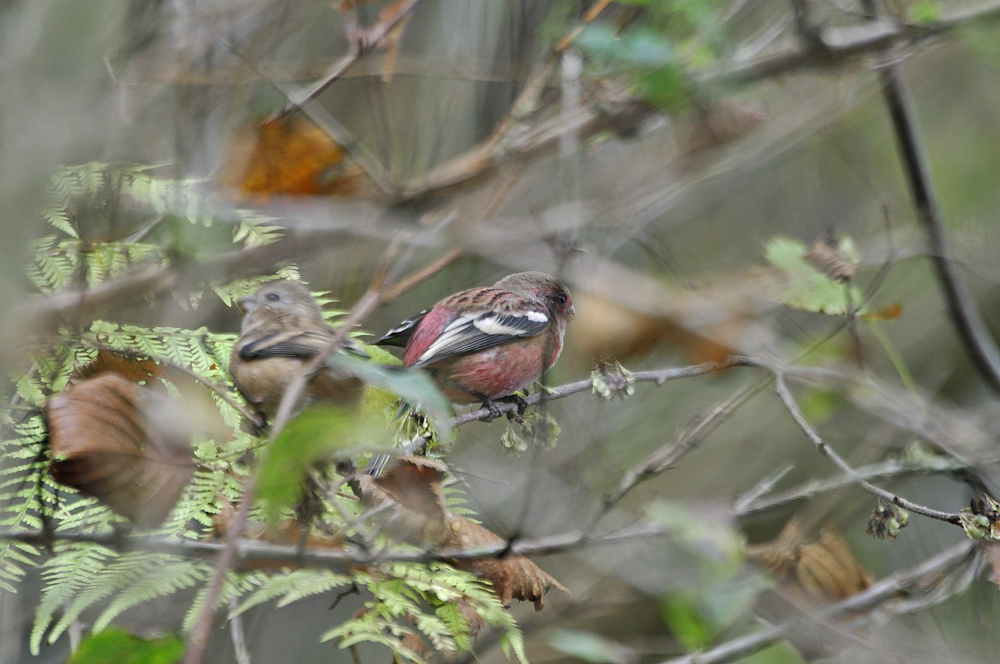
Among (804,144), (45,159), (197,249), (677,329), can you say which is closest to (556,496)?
(677,329)

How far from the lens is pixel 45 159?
233 cm

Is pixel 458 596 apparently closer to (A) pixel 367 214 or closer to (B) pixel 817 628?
(B) pixel 817 628

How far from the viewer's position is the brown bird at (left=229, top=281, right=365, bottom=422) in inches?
91.8

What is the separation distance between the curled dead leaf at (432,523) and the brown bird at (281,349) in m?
0.25

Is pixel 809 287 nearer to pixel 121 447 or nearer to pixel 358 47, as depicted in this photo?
pixel 358 47

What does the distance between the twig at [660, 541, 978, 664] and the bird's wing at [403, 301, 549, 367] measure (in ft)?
4.78

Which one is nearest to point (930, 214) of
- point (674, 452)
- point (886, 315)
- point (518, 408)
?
point (886, 315)

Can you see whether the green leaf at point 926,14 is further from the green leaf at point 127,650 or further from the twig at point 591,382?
the green leaf at point 127,650

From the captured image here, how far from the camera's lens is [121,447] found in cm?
191

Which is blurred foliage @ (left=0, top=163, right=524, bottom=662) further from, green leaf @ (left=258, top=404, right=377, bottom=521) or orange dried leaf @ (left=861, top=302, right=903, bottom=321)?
orange dried leaf @ (left=861, top=302, right=903, bottom=321)

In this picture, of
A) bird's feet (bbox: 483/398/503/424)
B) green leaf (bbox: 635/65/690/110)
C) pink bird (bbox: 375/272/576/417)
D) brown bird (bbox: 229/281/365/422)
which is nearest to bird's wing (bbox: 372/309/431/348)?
A: pink bird (bbox: 375/272/576/417)

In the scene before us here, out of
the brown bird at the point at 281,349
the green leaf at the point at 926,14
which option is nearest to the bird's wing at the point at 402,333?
the brown bird at the point at 281,349

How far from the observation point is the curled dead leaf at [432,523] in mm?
2299

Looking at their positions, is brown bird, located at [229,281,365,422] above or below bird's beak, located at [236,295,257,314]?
above
